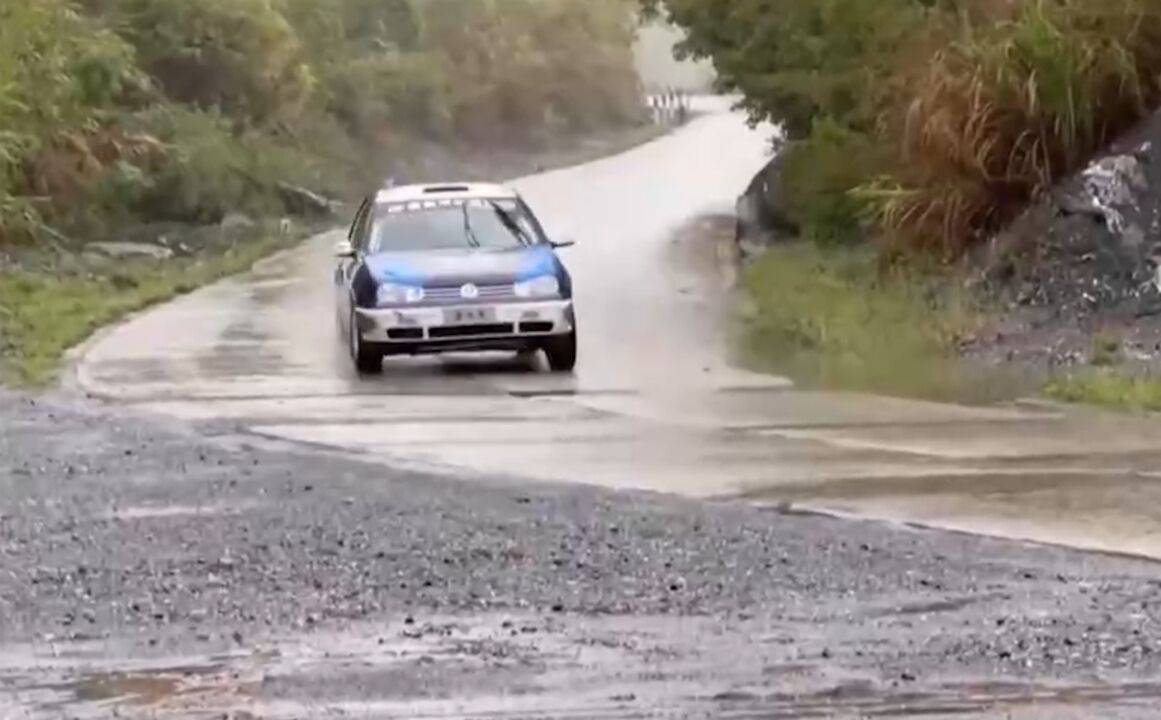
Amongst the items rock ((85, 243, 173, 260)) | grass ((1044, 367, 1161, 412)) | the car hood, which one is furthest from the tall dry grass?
rock ((85, 243, 173, 260))

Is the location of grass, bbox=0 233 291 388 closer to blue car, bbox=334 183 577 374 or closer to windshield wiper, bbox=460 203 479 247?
blue car, bbox=334 183 577 374

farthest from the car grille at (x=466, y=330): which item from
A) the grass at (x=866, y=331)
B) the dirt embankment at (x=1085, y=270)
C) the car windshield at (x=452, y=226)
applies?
the dirt embankment at (x=1085, y=270)

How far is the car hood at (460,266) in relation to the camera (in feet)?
62.3

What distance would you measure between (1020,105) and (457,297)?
18.5 ft

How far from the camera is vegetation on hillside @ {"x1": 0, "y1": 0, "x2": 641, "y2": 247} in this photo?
111ft

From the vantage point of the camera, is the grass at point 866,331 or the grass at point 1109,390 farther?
the grass at point 866,331

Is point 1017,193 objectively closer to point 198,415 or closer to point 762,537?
point 198,415

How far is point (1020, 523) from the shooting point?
11195 mm

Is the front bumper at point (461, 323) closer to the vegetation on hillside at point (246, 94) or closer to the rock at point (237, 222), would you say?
the vegetation on hillside at point (246, 94)

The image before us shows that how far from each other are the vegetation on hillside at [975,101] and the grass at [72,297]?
7714 millimetres

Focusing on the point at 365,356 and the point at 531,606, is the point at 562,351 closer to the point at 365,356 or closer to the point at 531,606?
the point at 365,356

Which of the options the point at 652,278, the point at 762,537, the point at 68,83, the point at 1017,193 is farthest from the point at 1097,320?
the point at 68,83

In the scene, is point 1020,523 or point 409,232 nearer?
point 1020,523

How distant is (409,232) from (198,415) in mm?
4150
